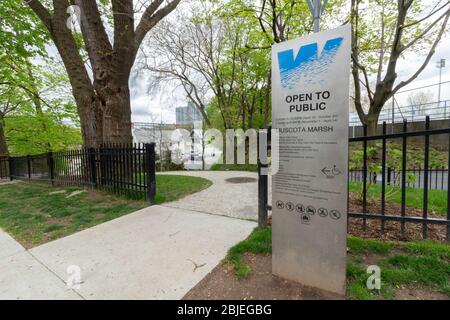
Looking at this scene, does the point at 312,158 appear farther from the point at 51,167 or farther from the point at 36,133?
the point at 36,133

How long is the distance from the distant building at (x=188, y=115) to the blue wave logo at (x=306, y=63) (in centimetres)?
1860

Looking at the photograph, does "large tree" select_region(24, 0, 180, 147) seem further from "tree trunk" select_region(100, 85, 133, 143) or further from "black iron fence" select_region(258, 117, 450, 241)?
"black iron fence" select_region(258, 117, 450, 241)

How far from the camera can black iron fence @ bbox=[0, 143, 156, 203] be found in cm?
492

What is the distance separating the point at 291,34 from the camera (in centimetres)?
929

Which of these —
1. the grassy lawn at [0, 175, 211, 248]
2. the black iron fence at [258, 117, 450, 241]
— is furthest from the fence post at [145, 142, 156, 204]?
the black iron fence at [258, 117, 450, 241]

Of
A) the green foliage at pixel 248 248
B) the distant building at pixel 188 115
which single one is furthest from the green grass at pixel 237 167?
the green foliage at pixel 248 248

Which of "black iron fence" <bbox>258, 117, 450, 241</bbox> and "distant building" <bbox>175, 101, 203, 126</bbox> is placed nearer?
"black iron fence" <bbox>258, 117, 450, 241</bbox>

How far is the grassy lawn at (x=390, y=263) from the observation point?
1.96 m

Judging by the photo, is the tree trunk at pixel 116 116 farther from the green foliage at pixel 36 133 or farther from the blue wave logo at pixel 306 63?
the green foliage at pixel 36 133

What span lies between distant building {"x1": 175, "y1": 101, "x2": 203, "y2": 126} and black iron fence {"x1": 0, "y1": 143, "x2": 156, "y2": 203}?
13.5 m

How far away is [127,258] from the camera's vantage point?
268cm

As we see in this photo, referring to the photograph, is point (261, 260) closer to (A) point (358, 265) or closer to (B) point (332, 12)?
(A) point (358, 265)

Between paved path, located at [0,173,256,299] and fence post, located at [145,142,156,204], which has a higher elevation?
fence post, located at [145,142,156,204]

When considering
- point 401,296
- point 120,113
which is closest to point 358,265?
point 401,296
